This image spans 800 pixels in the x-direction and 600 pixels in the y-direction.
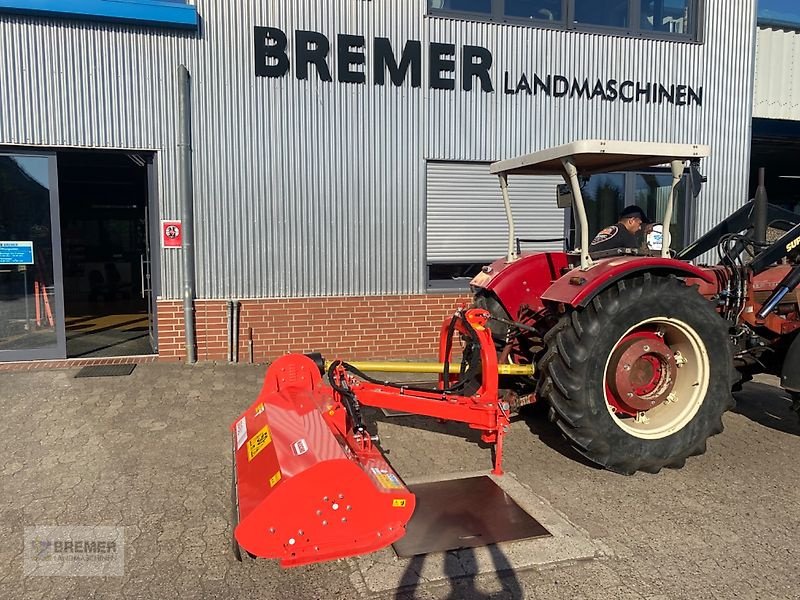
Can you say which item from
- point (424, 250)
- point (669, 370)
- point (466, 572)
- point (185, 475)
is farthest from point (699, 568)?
point (424, 250)

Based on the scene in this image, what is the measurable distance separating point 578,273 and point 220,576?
8.97 ft

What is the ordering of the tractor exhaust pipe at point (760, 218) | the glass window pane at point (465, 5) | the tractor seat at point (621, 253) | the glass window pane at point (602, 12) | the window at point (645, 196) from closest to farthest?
the tractor seat at point (621, 253) < the tractor exhaust pipe at point (760, 218) < the glass window pane at point (465, 5) < the glass window pane at point (602, 12) < the window at point (645, 196)

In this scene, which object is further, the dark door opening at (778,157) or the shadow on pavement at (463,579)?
the dark door opening at (778,157)

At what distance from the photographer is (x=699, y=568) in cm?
308

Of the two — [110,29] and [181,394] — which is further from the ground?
[110,29]

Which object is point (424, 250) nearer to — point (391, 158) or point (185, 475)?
point (391, 158)

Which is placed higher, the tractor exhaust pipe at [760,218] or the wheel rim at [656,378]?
the tractor exhaust pipe at [760,218]

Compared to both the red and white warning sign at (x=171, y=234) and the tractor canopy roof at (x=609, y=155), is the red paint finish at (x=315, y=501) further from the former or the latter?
the red and white warning sign at (x=171, y=234)

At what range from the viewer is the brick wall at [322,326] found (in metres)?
7.32

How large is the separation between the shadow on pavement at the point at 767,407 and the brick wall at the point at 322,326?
3369 mm

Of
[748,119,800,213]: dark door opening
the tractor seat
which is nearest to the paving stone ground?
the tractor seat

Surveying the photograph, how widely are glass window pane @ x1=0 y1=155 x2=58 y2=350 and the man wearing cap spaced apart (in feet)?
19.5

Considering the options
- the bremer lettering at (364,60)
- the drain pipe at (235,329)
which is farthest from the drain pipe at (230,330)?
the bremer lettering at (364,60)

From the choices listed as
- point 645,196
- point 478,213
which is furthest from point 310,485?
point 645,196
